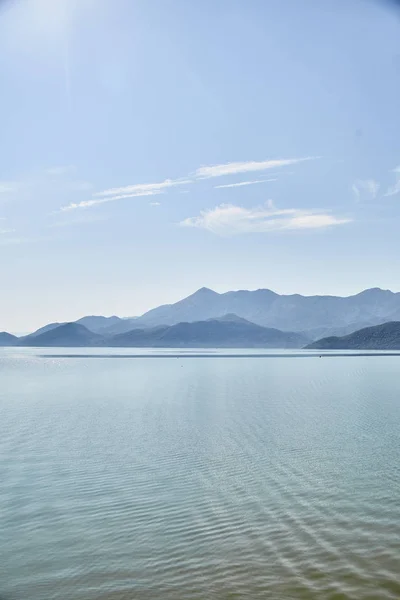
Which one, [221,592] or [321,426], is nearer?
[221,592]

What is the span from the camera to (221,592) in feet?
40.1

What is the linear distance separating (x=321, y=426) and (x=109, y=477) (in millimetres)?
18737

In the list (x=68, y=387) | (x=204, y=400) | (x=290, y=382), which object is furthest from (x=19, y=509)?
(x=290, y=382)

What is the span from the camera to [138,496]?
1984 centimetres

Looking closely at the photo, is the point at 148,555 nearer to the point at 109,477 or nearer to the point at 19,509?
the point at 19,509

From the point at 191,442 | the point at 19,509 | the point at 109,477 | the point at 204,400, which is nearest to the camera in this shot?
the point at 19,509

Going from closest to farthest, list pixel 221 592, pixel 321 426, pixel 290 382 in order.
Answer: pixel 221 592 → pixel 321 426 → pixel 290 382

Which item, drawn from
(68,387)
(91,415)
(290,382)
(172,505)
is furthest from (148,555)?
(290,382)

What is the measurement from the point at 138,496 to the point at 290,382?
6118 centimetres

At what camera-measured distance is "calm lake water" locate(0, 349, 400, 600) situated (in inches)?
505

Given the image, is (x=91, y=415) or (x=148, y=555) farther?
(x=91, y=415)

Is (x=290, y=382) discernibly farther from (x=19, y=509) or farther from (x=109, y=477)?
(x=19, y=509)

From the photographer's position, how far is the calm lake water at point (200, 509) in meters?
12.8

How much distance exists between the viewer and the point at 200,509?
1817cm
